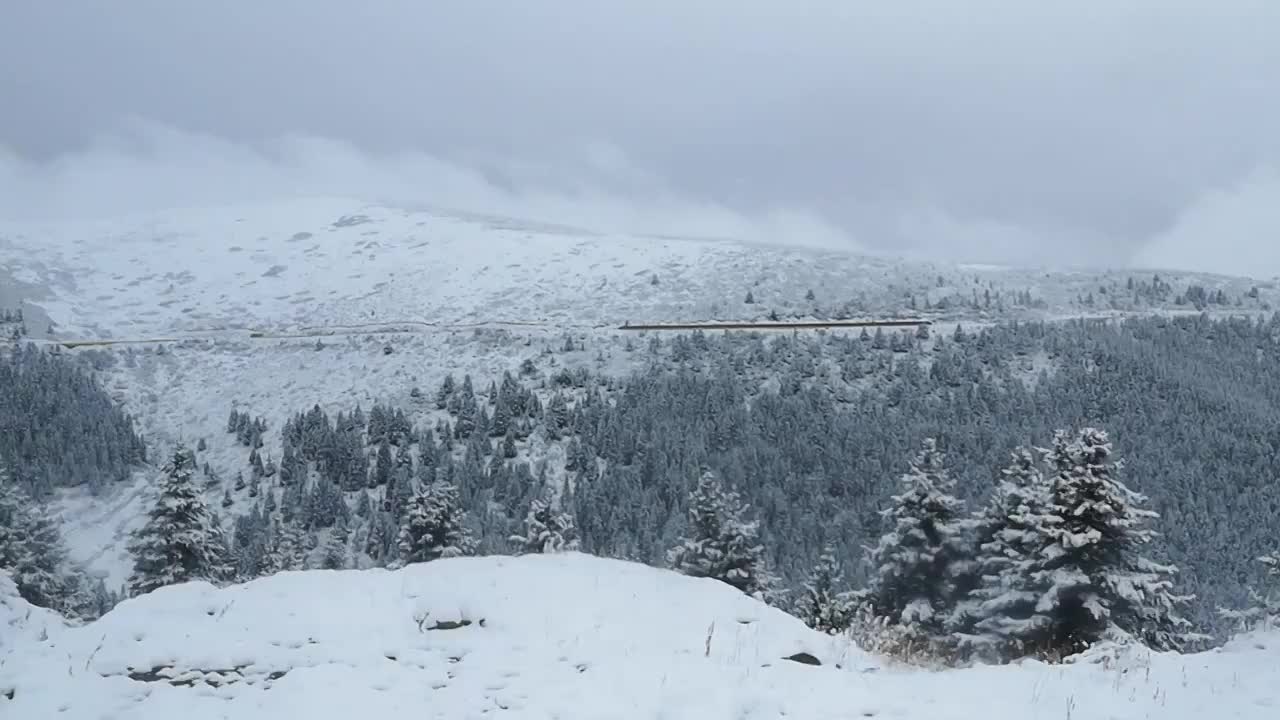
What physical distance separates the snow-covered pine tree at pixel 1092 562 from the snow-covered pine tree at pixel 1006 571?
1.54 feet

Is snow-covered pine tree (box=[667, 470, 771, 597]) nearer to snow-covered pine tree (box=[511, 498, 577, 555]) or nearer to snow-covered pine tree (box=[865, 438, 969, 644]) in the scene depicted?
snow-covered pine tree (box=[511, 498, 577, 555])

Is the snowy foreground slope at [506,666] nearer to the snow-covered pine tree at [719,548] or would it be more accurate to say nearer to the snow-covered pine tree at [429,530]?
the snow-covered pine tree at [719,548]

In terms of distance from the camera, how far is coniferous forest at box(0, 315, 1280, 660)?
54625mm

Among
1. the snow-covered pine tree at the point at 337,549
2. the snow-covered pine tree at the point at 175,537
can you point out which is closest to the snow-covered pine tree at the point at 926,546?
the snow-covered pine tree at the point at 337,549

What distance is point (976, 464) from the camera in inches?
2926

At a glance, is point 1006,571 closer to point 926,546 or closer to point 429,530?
point 926,546

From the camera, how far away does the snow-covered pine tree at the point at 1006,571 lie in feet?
68.5

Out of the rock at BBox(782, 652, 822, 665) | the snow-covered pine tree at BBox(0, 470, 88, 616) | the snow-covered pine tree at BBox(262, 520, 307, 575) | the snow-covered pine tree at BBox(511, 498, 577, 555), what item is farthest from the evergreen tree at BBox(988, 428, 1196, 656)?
the snow-covered pine tree at BBox(0, 470, 88, 616)

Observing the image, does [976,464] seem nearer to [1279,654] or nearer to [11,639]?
[1279,654]

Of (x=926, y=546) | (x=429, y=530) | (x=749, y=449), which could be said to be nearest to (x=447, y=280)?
(x=749, y=449)

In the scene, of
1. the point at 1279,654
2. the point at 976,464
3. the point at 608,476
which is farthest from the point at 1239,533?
the point at 1279,654

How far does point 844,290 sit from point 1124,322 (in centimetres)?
3403

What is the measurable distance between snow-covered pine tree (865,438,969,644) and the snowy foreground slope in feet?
49.7

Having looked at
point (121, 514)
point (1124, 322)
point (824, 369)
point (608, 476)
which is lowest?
point (121, 514)
